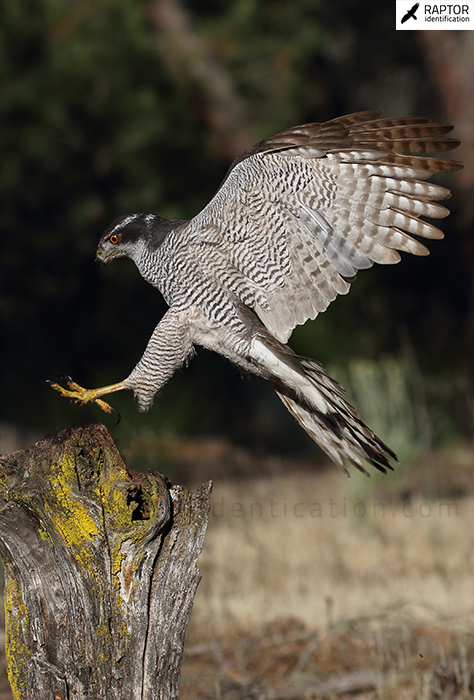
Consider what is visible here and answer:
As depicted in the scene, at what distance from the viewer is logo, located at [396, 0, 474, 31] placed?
6.60m

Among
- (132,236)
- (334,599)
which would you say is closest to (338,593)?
(334,599)

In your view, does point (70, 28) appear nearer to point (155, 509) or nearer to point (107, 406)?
point (107, 406)

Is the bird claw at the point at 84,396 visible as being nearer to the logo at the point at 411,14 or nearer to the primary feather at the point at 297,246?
the primary feather at the point at 297,246

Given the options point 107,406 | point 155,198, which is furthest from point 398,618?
point 155,198

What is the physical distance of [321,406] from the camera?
10.1 ft

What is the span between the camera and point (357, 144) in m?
3.06

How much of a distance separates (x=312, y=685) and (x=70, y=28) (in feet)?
26.8

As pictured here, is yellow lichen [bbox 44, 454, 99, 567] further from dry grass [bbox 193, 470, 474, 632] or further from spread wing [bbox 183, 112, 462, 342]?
dry grass [bbox 193, 470, 474, 632]

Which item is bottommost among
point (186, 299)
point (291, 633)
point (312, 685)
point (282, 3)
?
A: point (312, 685)

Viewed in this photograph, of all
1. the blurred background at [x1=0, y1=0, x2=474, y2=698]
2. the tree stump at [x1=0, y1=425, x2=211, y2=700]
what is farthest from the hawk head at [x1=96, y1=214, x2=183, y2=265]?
the blurred background at [x1=0, y1=0, x2=474, y2=698]

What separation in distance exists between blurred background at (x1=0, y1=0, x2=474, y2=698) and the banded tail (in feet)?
10.5

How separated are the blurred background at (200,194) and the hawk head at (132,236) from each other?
300 centimetres

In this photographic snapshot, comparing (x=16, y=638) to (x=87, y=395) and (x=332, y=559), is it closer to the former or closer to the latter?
(x=87, y=395)

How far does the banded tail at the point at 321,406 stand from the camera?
2.97m
